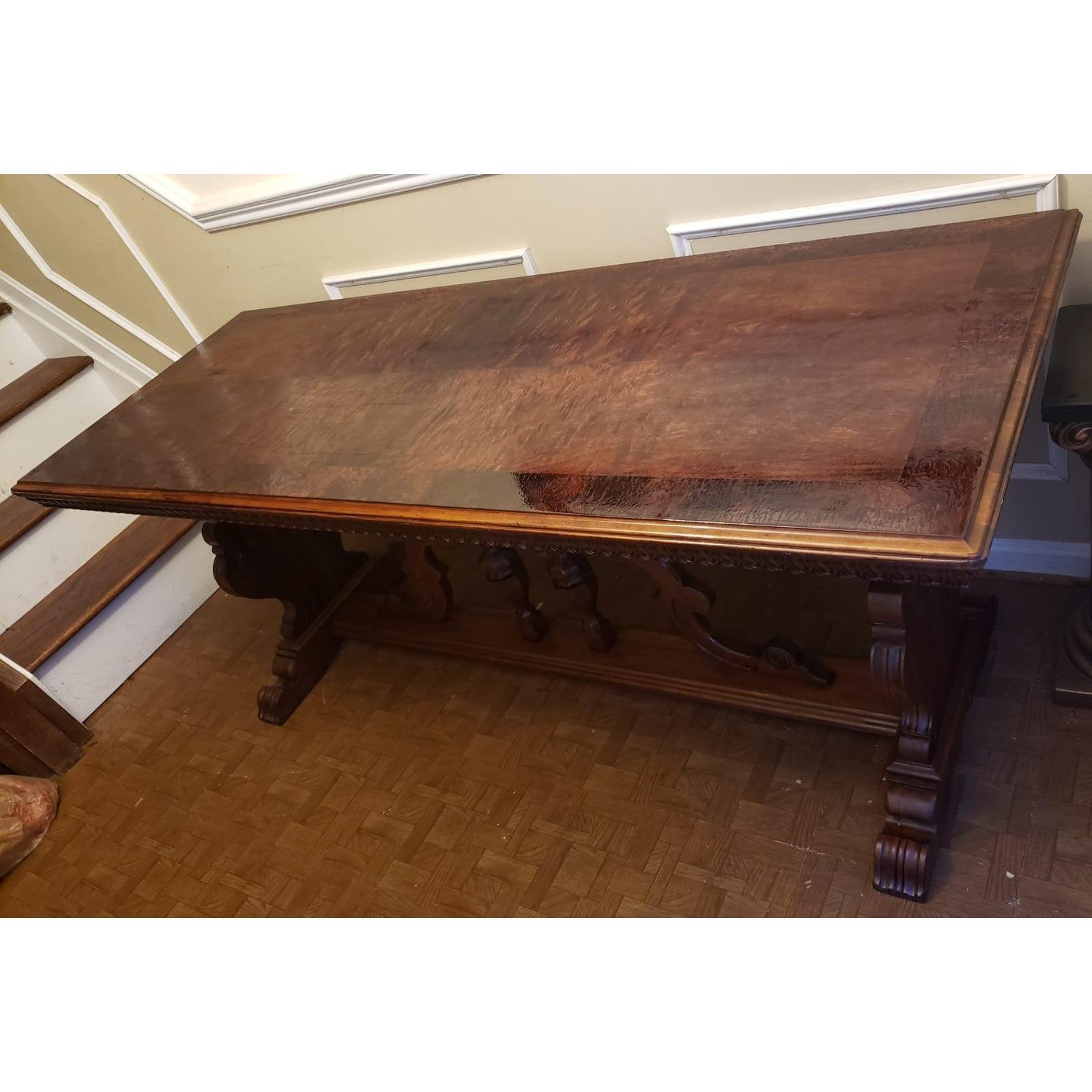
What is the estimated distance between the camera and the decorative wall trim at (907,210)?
1420 millimetres

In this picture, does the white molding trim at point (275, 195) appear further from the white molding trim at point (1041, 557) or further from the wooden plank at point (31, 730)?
the white molding trim at point (1041, 557)

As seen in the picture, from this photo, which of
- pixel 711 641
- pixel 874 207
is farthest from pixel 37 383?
pixel 874 207

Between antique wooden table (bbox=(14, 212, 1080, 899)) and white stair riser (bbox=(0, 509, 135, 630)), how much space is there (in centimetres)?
82

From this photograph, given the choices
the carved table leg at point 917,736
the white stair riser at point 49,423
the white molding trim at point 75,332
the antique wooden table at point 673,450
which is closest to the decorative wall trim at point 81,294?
the white molding trim at point 75,332

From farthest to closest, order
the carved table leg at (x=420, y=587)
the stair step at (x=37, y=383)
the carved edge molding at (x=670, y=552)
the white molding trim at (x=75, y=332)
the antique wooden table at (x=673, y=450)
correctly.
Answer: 1. the white molding trim at (x=75, y=332)
2. the stair step at (x=37, y=383)
3. the carved table leg at (x=420, y=587)
4. the antique wooden table at (x=673, y=450)
5. the carved edge molding at (x=670, y=552)

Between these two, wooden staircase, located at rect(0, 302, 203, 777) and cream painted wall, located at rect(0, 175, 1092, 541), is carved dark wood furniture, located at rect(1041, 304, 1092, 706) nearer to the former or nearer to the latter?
cream painted wall, located at rect(0, 175, 1092, 541)

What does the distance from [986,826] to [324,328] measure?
1.64 meters

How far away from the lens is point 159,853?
185 cm

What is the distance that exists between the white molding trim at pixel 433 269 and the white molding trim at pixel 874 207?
36 cm

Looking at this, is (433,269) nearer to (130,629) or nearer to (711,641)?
(711,641)

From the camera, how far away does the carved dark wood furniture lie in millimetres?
1252

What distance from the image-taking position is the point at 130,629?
2.44 m
